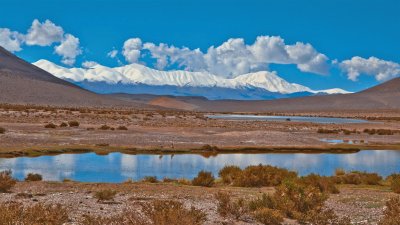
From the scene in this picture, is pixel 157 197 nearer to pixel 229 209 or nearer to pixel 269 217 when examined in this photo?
pixel 229 209

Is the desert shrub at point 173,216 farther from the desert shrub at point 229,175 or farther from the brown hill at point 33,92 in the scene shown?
the brown hill at point 33,92

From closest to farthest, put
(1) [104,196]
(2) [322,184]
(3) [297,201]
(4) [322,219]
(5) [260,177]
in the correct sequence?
1. (4) [322,219]
2. (3) [297,201]
3. (1) [104,196]
4. (2) [322,184]
5. (5) [260,177]

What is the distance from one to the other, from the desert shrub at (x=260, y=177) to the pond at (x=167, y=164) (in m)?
4.08

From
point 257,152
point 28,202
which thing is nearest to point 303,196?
point 28,202

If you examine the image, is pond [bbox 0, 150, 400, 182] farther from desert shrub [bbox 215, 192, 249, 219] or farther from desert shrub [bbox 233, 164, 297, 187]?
desert shrub [bbox 215, 192, 249, 219]

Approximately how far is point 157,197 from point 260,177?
227 inches

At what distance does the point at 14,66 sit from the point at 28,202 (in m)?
168

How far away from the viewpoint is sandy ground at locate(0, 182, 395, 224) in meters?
12.9

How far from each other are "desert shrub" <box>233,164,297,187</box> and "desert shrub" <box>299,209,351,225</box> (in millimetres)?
6945

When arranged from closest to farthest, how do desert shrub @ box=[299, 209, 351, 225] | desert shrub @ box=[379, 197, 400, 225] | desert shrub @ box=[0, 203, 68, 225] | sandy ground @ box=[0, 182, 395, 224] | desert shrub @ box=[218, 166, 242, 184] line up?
1. desert shrub @ box=[0, 203, 68, 225]
2. desert shrub @ box=[379, 197, 400, 225]
3. desert shrub @ box=[299, 209, 351, 225]
4. sandy ground @ box=[0, 182, 395, 224]
5. desert shrub @ box=[218, 166, 242, 184]

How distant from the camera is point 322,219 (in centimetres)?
1180

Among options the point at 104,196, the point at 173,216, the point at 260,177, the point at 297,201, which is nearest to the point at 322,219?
the point at 297,201

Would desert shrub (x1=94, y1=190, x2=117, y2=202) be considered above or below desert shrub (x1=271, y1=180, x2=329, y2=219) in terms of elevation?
below

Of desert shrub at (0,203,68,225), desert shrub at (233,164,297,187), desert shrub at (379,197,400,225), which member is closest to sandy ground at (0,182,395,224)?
desert shrub at (379,197,400,225)
